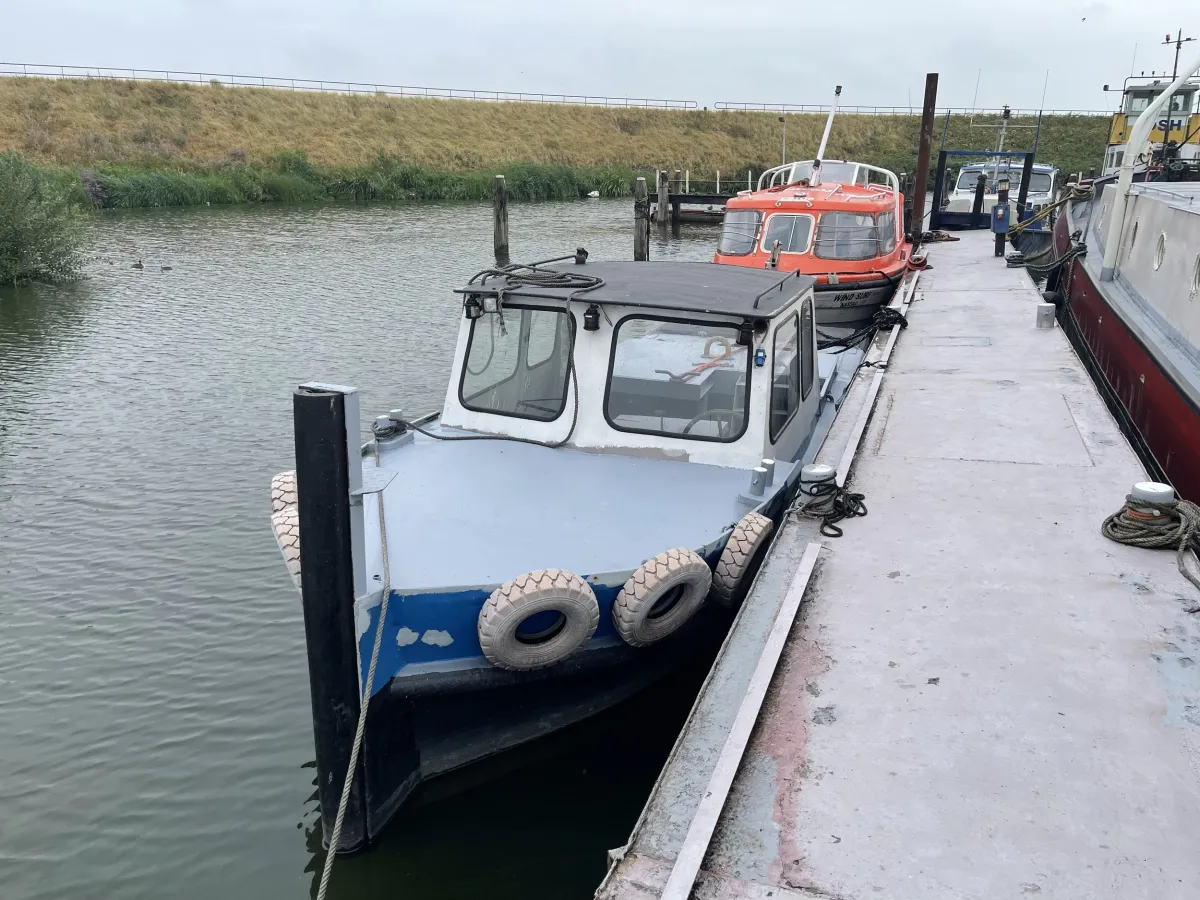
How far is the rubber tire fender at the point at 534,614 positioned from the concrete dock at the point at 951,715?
697 mm

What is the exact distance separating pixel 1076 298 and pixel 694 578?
433 inches

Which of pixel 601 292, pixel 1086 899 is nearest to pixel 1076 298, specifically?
pixel 601 292

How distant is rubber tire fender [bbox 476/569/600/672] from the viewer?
4.44m

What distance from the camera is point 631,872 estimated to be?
10.2 feet

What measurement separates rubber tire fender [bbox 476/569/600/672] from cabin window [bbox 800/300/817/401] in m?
3.34

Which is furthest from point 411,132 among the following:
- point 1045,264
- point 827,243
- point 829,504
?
point 829,504

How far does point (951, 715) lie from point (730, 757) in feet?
3.10

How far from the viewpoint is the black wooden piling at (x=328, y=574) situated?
13.0ft

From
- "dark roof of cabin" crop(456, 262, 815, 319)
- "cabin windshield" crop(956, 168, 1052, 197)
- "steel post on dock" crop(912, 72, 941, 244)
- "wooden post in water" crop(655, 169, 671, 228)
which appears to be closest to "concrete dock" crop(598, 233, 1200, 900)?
"dark roof of cabin" crop(456, 262, 815, 319)

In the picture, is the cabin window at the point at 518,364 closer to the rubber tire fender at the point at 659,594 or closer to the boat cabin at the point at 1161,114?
the rubber tire fender at the point at 659,594

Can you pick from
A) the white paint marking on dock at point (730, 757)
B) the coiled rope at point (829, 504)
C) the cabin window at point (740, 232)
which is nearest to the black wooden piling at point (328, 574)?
the white paint marking on dock at point (730, 757)

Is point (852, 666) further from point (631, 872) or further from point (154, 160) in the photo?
point (154, 160)

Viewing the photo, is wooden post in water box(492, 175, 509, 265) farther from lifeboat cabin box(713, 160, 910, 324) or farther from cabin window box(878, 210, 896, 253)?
cabin window box(878, 210, 896, 253)

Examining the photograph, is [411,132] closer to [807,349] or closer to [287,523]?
[807,349]
